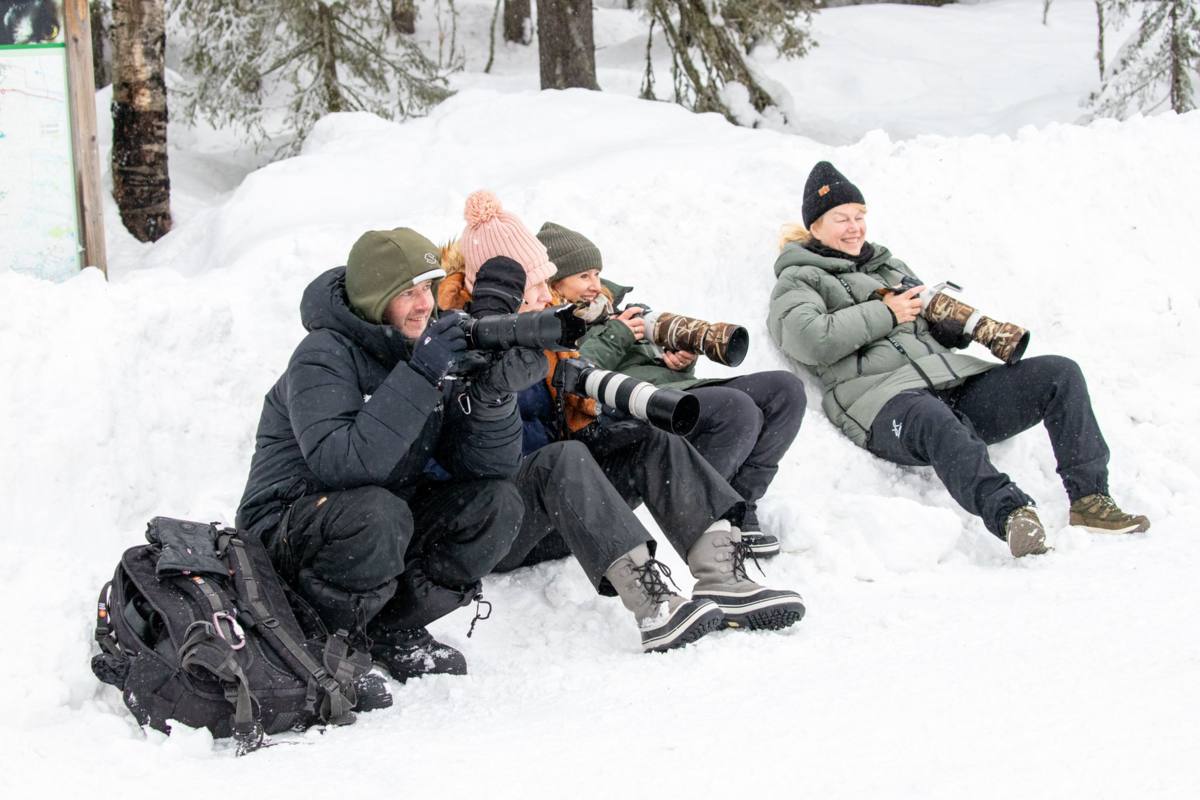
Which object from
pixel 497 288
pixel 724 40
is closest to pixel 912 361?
pixel 497 288

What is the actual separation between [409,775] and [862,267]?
343cm

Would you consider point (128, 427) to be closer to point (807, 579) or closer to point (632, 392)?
point (632, 392)

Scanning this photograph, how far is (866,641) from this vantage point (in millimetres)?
3510

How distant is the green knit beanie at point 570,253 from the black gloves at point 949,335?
1572 mm

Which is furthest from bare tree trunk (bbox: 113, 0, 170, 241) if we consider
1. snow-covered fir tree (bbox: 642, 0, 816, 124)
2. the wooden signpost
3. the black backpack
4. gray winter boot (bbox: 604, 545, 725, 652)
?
gray winter boot (bbox: 604, 545, 725, 652)

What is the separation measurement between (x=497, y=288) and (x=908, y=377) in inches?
84.3

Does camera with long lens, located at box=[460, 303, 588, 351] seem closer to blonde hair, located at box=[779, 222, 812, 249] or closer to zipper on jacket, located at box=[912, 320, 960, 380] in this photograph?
zipper on jacket, located at box=[912, 320, 960, 380]

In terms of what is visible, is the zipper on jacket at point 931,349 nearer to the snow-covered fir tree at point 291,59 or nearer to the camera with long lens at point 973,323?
the camera with long lens at point 973,323

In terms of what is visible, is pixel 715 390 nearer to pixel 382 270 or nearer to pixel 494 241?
pixel 494 241

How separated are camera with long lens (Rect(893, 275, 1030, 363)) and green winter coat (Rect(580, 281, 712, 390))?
111cm

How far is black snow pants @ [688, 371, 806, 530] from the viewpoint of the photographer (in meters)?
4.26

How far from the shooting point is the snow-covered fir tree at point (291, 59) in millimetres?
9781

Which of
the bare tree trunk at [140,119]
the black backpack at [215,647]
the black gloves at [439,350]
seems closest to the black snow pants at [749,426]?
the black gloves at [439,350]

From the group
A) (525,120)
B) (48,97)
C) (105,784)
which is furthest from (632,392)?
(525,120)
